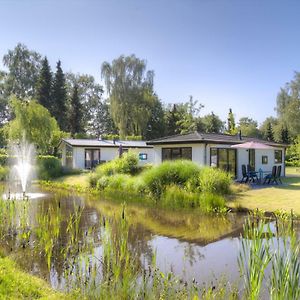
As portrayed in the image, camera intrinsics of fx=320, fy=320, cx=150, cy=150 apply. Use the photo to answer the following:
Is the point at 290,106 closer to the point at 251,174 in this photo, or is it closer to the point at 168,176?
the point at 251,174

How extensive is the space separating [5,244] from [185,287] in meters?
4.19

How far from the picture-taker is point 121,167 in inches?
720

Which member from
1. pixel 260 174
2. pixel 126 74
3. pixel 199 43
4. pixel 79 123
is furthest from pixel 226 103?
pixel 199 43

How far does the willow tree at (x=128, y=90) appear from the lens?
40.2 meters

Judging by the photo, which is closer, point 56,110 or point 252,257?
point 252,257

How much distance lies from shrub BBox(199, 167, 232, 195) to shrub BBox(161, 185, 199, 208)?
0.56 metres

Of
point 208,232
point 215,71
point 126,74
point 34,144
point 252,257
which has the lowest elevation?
point 208,232

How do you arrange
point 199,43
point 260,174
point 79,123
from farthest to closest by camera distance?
point 79,123
point 260,174
point 199,43

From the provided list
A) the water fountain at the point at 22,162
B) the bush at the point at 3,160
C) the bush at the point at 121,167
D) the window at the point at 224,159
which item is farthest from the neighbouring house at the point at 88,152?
the window at the point at 224,159

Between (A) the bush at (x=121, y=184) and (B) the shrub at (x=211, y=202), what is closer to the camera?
(B) the shrub at (x=211, y=202)

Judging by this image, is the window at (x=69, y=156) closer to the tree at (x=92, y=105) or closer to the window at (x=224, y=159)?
the window at (x=224, y=159)

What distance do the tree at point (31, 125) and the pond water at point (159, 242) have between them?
16772 millimetres

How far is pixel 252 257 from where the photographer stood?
10.6ft

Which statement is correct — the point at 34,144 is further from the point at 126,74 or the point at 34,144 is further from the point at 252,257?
the point at 252,257
